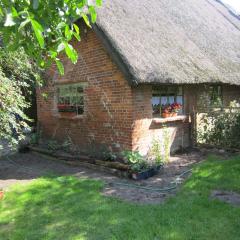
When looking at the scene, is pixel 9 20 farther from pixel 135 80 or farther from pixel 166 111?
pixel 166 111

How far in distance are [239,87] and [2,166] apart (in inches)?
348

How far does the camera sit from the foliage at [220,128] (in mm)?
9469

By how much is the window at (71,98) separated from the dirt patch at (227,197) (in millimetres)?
5183

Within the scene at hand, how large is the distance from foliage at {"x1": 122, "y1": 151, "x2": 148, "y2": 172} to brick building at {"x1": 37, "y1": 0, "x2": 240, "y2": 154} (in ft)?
1.26

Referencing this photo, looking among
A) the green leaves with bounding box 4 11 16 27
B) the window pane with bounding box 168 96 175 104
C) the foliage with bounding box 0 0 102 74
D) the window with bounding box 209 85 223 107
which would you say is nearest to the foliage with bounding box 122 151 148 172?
the window pane with bounding box 168 96 175 104

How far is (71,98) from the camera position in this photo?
10344 millimetres

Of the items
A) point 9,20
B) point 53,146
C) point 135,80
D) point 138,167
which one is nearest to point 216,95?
point 135,80

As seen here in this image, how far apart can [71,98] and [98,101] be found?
4.90 feet

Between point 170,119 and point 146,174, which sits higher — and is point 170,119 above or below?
above

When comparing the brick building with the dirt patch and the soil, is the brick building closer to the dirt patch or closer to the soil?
the soil

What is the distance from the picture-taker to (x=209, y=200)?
5.75 meters

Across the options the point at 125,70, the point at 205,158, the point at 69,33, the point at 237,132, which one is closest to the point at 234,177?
the point at 205,158

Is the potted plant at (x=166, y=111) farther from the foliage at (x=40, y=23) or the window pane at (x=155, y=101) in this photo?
the foliage at (x=40, y=23)

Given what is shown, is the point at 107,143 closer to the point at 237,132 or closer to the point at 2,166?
the point at 2,166
